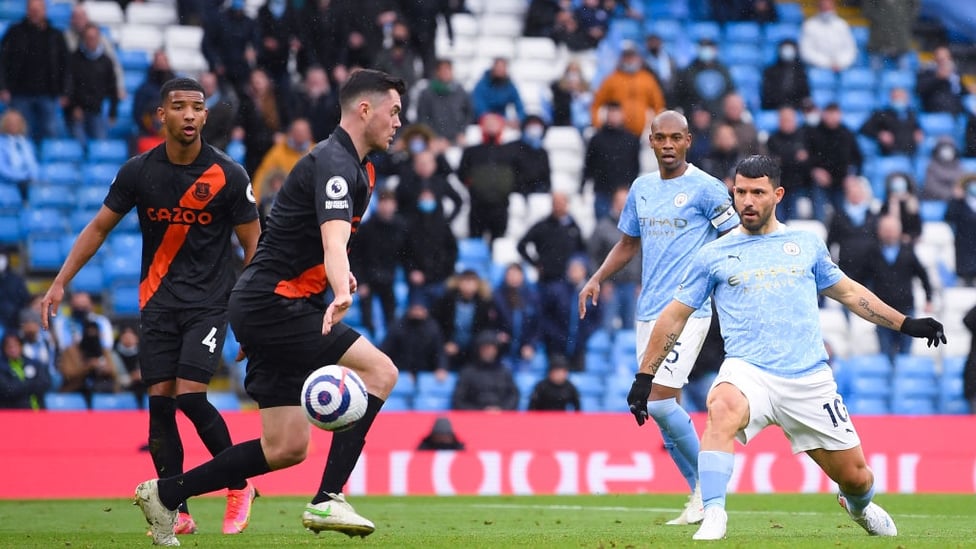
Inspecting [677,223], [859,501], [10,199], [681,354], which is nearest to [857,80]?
[10,199]

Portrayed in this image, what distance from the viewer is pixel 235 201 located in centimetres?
905

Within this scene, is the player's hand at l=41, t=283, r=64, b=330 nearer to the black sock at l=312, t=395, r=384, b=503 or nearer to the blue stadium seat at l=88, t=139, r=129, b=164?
the black sock at l=312, t=395, r=384, b=503

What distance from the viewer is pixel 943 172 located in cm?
2080

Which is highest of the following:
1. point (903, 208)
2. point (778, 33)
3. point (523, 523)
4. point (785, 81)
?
point (778, 33)

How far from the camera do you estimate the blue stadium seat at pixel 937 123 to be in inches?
876

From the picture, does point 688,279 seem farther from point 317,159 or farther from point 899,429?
point 899,429

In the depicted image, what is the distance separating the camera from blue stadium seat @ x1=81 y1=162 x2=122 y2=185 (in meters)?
19.2

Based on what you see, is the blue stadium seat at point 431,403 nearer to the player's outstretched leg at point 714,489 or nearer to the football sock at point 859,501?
the football sock at point 859,501

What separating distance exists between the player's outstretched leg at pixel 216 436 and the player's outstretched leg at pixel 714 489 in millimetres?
2833

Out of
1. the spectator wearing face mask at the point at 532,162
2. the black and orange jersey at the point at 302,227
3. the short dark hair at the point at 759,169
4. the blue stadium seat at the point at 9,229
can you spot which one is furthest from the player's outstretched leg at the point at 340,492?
the blue stadium seat at the point at 9,229

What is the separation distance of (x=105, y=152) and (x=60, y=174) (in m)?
0.63

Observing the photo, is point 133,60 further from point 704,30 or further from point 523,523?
point 523,523

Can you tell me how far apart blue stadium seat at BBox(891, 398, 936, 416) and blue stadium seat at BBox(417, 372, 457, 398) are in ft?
18.3

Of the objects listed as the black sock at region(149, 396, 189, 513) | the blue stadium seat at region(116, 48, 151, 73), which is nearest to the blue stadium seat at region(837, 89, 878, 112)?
the blue stadium seat at region(116, 48, 151, 73)
